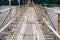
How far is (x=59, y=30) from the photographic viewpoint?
3.21 metres

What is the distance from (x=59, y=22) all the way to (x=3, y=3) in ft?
103

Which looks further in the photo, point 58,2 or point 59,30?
point 58,2

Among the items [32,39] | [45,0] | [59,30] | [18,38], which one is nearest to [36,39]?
[32,39]


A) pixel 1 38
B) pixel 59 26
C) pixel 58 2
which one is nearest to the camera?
pixel 59 26

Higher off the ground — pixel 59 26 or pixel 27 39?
pixel 59 26

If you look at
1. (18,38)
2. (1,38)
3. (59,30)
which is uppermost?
(59,30)

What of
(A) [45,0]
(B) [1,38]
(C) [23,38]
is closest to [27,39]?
(C) [23,38]

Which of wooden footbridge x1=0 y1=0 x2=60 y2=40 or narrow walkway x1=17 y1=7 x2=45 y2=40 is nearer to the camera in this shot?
wooden footbridge x1=0 y1=0 x2=60 y2=40

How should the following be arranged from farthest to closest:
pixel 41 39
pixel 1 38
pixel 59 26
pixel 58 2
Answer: pixel 58 2 → pixel 1 38 → pixel 41 39 → pixel 59 26

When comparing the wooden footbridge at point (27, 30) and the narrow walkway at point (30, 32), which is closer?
the wooden footbridge at point (27, 30)

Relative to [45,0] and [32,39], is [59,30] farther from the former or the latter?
[45,0]

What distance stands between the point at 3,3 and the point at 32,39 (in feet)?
99.0

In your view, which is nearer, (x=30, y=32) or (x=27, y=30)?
(x=30, y=32)

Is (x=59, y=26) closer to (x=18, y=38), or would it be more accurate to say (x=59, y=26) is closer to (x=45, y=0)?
(x=18, y=38)
